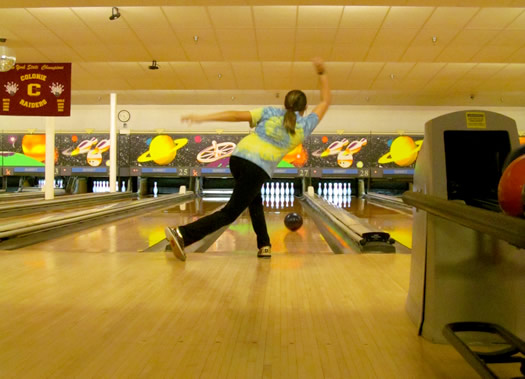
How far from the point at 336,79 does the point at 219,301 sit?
707 centimetres

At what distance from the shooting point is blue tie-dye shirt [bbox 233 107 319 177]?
2.44 meters

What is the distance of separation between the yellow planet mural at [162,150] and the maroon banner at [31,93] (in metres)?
3.59

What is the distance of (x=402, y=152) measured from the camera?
1041cm

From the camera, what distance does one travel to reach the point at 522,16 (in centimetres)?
531

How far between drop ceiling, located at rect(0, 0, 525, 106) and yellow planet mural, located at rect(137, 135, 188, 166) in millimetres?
1636

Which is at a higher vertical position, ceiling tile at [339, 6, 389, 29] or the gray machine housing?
ceiling tile at [339, 6, 389, 29]

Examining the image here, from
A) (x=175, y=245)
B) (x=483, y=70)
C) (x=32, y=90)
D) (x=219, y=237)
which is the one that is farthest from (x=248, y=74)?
(x=175, y=245)

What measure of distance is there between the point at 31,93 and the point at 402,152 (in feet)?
24.3

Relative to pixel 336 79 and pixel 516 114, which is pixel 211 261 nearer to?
pixel 336 79

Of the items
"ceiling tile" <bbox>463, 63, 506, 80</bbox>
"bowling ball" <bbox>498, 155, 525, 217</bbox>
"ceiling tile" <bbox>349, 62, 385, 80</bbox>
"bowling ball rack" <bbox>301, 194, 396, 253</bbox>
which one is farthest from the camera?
"ceiling tile" <bbox>463, 63, 506, 80</bbox>

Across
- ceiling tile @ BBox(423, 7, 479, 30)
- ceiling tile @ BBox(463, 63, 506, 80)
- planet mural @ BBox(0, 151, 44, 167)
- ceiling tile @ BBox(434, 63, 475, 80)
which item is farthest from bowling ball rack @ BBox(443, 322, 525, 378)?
planet mural @ BBox(0, 151, 44, 167)

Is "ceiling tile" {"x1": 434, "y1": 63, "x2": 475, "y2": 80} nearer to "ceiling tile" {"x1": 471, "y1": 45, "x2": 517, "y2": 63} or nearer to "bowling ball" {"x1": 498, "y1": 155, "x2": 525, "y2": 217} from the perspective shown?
"ceiling tile" {"x1": 471, "y1": 45, "x2": 517, "y2": 63}

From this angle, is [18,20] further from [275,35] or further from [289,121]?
[289,121]

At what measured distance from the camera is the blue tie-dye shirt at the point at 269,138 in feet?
8.00
